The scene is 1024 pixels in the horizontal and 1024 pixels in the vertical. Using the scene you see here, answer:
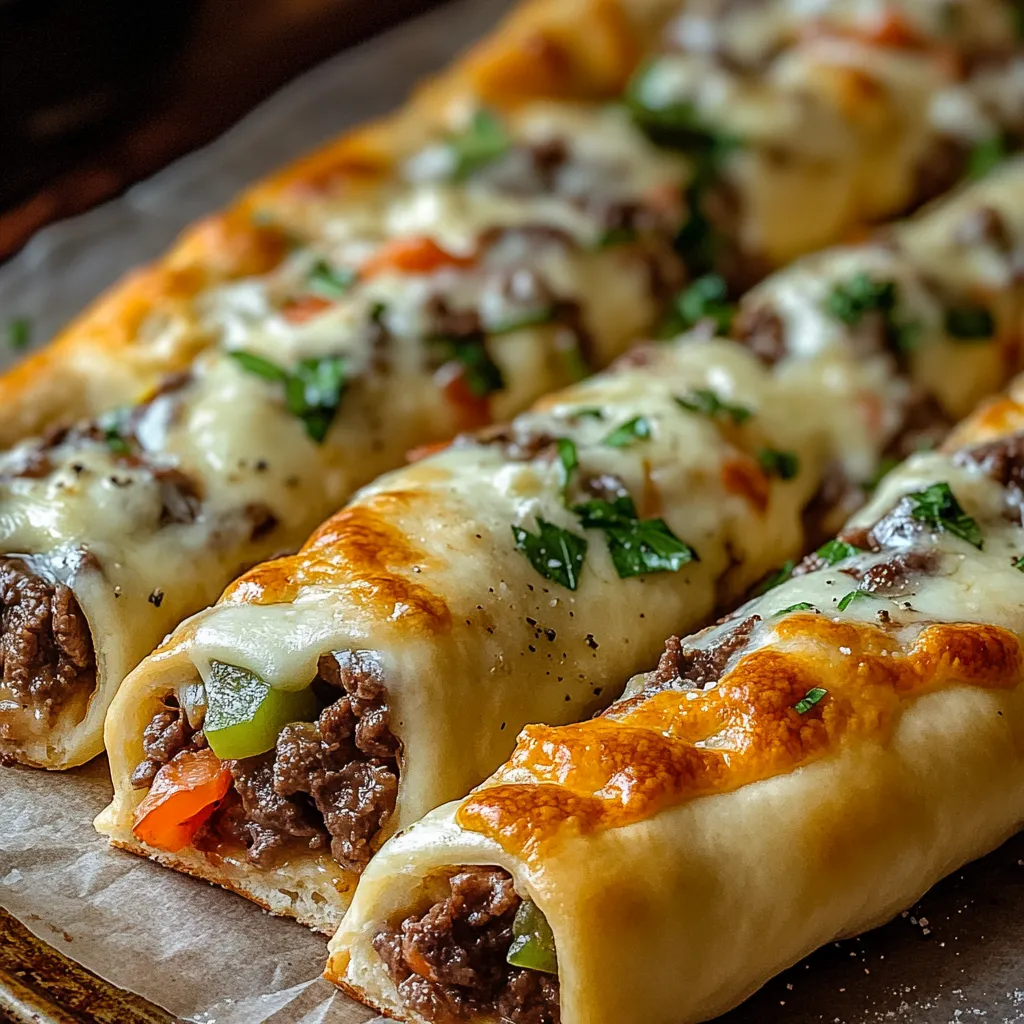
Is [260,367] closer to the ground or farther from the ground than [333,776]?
farther from the ground

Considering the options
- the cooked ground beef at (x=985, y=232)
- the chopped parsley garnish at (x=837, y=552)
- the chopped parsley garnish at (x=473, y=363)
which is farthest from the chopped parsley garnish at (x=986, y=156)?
the chopped parsley garnish at (x=837, y=552)

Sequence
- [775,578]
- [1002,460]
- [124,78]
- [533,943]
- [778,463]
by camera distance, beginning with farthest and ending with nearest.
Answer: [124,78], [778,463], [775,578], [1002,460], [533,943]

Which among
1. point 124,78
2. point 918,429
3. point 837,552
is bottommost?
point 918,429

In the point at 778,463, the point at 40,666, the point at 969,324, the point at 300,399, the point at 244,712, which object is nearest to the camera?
the point at 244,712

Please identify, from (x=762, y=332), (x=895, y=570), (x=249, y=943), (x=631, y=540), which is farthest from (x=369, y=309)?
(x=249, y=943)

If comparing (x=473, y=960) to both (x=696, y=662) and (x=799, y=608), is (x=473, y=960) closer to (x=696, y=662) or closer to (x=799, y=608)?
(x=696, y=662)

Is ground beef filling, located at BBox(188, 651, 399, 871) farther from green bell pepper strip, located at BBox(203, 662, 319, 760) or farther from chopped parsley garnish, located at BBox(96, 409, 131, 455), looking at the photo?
chopped parsley garnish, located at BBox(96, 409, 131, 455)

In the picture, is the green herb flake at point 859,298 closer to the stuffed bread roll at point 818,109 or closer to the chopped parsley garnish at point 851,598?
the stuffed bread roll at point 818,109
